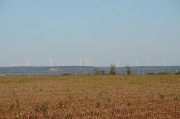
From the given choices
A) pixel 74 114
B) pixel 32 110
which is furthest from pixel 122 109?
pixel 32 110

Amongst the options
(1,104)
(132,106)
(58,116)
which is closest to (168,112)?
(132,106)

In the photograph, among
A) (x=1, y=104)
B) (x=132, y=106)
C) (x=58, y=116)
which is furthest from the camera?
(x=1, y=104)

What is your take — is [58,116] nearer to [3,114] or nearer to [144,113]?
[3,114]

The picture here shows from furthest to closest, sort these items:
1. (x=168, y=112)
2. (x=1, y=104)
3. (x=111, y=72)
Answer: (x=111, y=72), (x=1, y=104), (x=168, y=112)

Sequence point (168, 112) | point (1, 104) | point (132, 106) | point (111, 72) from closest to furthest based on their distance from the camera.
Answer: point (168, 112)
point (132, 106)
point (1, 104)
point (111, 72)

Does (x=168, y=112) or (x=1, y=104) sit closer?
(x=168, y=112)

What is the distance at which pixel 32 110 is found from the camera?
17828 millimetres

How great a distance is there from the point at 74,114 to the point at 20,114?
2.42 metres

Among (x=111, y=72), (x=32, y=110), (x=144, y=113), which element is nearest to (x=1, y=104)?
(x=32, y=110)

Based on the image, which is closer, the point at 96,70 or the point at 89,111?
the point at 89,111

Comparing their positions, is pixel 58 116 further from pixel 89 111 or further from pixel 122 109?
pixel 122 109

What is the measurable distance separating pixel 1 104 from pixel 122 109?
7.30 metres

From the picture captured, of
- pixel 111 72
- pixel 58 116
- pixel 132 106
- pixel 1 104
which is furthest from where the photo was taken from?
pixel 111 72

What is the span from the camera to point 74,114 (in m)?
16.4
